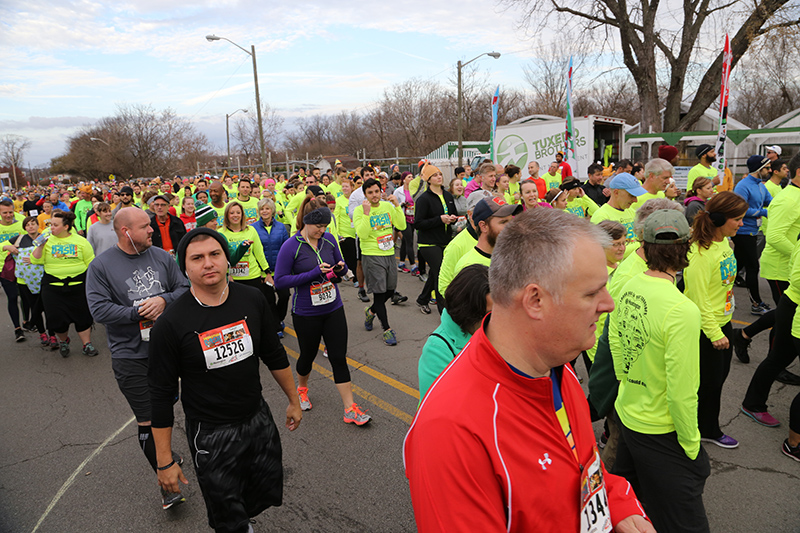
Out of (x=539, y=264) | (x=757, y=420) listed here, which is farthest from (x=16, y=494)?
(x=757, y=420)

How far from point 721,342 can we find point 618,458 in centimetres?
132

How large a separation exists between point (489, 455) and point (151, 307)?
10.3 feet

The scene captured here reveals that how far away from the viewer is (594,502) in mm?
1405

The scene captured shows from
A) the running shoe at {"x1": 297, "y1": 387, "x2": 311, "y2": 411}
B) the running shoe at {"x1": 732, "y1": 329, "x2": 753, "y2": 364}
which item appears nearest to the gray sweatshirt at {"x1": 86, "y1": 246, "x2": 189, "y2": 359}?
the running shoe at {"x1": 297, "y1": 387, "x2": 311, "y2": 411}

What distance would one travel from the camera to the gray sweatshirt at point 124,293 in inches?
140

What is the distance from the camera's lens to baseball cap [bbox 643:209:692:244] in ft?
8.50

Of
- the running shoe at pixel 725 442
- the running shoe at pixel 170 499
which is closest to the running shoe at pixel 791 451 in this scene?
the running shoe at pixel 725 442

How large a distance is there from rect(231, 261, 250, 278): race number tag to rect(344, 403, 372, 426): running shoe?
2.71 meters

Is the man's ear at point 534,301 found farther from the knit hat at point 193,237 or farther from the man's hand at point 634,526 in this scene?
the knit hat at point 193,237

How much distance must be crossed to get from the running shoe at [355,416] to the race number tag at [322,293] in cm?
106

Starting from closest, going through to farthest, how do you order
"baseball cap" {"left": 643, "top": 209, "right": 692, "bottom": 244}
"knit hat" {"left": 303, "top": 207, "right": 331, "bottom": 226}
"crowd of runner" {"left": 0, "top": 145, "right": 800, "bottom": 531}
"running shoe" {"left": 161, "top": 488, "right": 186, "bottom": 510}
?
"crowd of runner" {"left": 0, "top": 145, "right": 800, "bottom": 531} → "baseball cap" {"left": 643, "top": 209, "right": 692, "bottom": 244} → "running shoe" {"left": 161, "top": 488, "right": 186, "bottom": 510} → "knit hat" {"left": 303, "top": 207, "right": 331, "bottom": 226}

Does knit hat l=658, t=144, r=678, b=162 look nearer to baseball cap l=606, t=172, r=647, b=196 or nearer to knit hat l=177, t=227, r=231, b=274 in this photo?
baseball cap l=606, t=172, r=647, b=196

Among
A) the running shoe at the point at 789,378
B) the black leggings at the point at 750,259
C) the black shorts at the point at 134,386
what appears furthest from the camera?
the black leggings at the point at 750,259

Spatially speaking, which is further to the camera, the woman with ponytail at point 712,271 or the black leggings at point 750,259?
the black leggings at point 750,259
